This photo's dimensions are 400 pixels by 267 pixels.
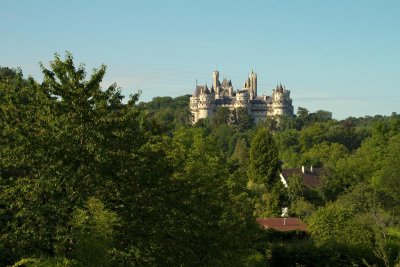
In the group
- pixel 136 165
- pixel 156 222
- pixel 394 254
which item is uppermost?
pixel 136 165

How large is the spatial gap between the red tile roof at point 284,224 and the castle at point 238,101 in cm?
12741

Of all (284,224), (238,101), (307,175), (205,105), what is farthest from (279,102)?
(284,224)

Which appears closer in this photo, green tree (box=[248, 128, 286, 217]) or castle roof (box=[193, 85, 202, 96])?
green tree (box=[248, 128, 286, 217])

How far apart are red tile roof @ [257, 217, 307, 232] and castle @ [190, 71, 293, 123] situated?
418 ft

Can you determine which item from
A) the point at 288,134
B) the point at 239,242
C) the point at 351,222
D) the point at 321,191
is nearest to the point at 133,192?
the point at 239,242

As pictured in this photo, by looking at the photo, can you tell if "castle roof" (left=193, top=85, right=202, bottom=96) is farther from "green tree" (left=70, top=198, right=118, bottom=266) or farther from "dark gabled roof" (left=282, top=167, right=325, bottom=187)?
"green tree" (left=70, top=198, right=118, bottom=266)

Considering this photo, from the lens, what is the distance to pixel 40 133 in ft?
54.9

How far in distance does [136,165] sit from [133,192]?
29.9 inches

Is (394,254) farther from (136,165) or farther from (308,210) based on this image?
(136,165)

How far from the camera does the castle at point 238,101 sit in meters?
178

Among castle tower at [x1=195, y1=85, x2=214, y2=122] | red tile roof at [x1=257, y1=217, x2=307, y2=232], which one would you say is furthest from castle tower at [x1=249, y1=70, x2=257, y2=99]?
red tile roof at [x1=257, y1=217, x2=307, y2=232]

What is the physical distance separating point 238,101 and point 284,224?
137064 mm

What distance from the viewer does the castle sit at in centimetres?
17812

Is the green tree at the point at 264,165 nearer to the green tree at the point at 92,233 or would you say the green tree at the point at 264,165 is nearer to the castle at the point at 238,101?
the green tree at the point at 92,233
